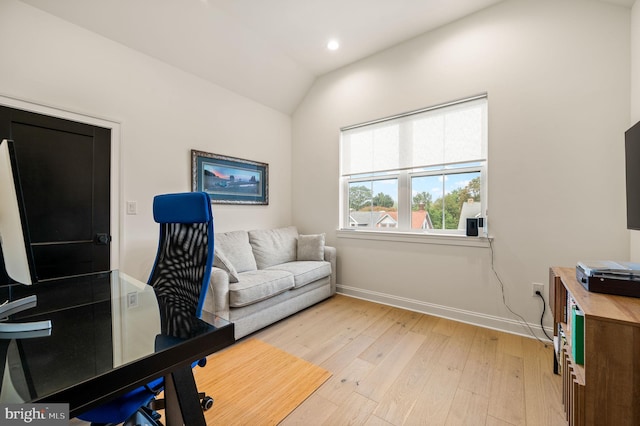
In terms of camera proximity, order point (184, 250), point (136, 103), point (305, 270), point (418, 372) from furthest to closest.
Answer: point (305, 270) → point (136, 103) → point (418, 372) → point (184, 250)

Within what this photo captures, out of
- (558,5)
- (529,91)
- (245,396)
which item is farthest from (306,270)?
(558,5)

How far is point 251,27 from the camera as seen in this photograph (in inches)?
111

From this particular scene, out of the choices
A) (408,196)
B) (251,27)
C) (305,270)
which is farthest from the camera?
(408,196)

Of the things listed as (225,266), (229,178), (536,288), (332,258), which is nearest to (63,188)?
(225,266)

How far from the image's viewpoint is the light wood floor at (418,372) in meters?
1.48

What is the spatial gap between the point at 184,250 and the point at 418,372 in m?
1.78

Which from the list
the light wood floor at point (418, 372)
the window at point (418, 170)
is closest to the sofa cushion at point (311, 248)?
the window at point (418, 170)

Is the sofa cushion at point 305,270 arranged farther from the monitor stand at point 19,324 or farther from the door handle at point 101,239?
the monitor stand at point 19,324

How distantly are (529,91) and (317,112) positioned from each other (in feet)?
8.02

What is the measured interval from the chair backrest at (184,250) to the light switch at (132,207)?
4.06 feet

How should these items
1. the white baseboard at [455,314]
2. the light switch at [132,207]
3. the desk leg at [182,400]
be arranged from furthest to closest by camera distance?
the light switch at [132,207] → the white baseboard at [455,314] → the desk leg at [182,400]

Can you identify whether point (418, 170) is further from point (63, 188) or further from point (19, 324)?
point (63, 188)

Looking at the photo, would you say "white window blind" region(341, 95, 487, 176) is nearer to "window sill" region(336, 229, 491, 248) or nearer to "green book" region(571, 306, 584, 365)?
"window sill" region(336, 229, 491, 248)

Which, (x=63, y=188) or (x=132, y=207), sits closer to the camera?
(x=63, y=188)
